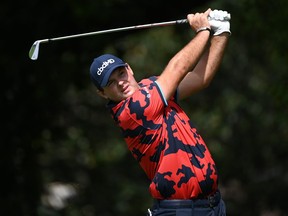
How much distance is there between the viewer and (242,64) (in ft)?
89.1

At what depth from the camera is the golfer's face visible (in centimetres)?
727

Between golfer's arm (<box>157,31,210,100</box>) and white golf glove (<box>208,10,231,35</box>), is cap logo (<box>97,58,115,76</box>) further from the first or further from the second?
white golf glove (<box>208,10,231,35</box>)

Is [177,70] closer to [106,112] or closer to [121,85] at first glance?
[121,85]

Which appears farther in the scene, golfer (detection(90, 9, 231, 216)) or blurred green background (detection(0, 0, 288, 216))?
blurred green background (detection(0, 0, 288, 216))

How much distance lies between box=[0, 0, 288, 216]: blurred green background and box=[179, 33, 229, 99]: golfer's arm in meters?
6.66

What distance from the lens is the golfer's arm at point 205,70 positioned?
25.1 ft

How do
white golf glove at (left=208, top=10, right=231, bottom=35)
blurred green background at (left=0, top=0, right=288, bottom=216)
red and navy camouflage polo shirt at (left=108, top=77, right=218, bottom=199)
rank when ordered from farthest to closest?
blurred green background at (left=0, top=0, right=288, bottom=216) → white golf glove at (left=208, top=10, right=231, bottom=35) → red and navy camouflage polo shirt at (left=108, top=77, right=218, bottom=199)

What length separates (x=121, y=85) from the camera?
7281mm

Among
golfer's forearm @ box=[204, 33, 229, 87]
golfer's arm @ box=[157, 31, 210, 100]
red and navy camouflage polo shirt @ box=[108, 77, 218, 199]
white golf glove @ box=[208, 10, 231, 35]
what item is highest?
white golf glove @ box=[208, 10, 231, 35]

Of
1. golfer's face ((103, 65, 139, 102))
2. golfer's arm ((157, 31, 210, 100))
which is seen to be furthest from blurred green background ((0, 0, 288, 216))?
golfer's face ((103, 65, 139, 102))

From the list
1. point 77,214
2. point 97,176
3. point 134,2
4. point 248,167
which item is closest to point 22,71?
point 134,2

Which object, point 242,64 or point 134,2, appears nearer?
point 134,2

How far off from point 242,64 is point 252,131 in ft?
5.62

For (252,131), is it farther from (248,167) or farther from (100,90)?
(100,90)
